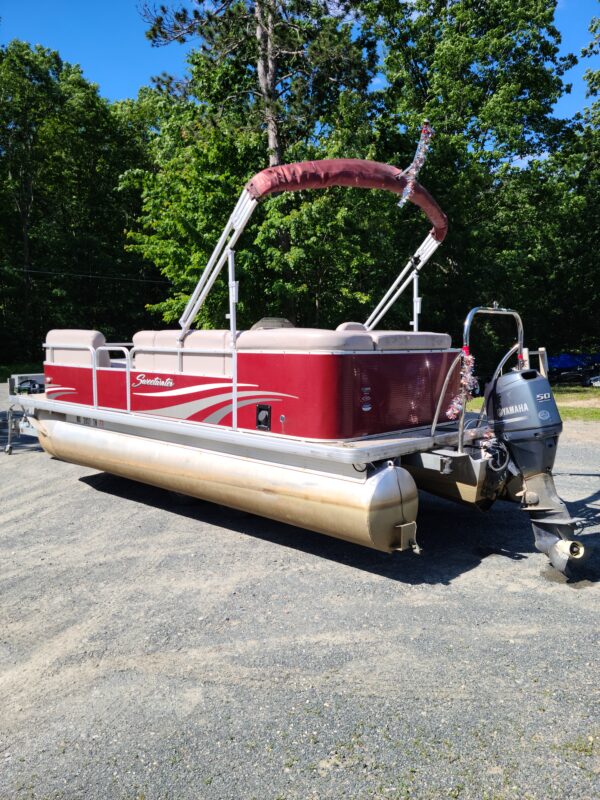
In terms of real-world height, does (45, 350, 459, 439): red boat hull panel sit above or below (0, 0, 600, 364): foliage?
below

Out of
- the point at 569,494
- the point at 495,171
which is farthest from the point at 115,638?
the point at 495,171

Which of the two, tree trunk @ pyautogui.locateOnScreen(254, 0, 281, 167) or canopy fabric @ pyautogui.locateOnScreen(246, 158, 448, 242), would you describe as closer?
canopy fabric @ pyautogui.locateOnScreen(246, 158, 448, 242)

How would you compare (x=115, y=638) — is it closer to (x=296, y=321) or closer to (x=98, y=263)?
(x=296, y=321)

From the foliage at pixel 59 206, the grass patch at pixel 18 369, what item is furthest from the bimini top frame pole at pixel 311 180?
the foliage at pixel 59 206

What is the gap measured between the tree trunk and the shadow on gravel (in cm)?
1110

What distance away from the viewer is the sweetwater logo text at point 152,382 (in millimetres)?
6250

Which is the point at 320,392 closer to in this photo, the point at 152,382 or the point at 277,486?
the point at 277,486

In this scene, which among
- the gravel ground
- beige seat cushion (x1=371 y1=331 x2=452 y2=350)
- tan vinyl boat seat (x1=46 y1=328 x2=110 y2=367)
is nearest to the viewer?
the gravel ground

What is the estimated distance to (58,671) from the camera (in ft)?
11.6

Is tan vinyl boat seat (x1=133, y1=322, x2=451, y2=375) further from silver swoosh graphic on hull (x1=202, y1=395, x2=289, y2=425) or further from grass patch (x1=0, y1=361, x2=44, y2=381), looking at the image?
grass patch (x1=0, y1=361, x2=44, y2=381)

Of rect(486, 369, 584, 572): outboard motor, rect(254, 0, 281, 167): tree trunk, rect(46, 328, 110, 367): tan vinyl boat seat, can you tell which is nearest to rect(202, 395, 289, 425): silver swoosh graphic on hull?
rect(486, 369, 584, 572): outboard motor

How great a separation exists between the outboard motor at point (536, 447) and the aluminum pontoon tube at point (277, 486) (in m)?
0.89

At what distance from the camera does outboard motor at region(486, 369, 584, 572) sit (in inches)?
181

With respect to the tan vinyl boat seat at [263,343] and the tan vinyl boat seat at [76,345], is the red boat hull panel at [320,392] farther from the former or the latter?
the tan vinyl boat seat at [76,345]
